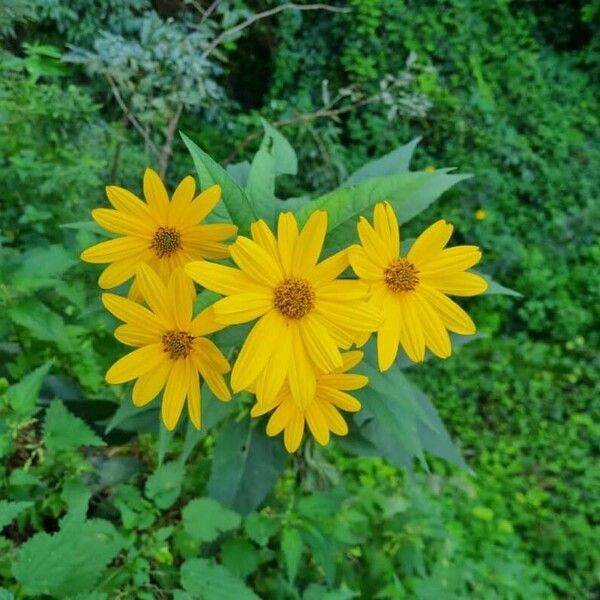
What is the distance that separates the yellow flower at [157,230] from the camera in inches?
35.9

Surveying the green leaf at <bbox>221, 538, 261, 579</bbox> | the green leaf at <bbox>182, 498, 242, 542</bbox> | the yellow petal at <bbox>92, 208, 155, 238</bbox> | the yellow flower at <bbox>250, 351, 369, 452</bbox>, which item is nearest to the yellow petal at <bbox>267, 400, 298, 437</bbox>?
the yellow flower at <bbox>250, 351, 369, 452</bbox>

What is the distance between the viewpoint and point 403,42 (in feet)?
14.3

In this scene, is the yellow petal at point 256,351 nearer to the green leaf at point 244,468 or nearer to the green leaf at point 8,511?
the green leaf at point 8,511

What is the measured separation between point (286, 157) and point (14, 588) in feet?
3.11

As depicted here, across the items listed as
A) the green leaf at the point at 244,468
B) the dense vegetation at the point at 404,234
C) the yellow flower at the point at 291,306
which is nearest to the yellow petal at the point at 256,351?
the yellow flower at the point at 291,306

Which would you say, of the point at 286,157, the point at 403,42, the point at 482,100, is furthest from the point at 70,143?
the point at 482,100

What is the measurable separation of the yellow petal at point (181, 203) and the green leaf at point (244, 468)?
0.64 meters

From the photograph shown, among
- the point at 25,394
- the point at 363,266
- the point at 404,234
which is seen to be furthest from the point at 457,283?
the point at 404,234

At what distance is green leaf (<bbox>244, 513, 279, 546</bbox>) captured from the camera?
1.37 meters

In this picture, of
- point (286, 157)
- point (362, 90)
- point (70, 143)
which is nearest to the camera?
point (286, 157)

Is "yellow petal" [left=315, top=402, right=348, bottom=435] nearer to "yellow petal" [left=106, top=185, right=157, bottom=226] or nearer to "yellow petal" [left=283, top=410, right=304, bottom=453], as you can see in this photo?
"yellow petal" [left=283, top=410, right=304, bottom=453]

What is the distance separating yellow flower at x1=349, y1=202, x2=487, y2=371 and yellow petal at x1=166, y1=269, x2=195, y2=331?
238 mm

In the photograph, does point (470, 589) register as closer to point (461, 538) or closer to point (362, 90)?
point (461, 538)

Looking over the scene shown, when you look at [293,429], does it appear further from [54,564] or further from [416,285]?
[54,564]
